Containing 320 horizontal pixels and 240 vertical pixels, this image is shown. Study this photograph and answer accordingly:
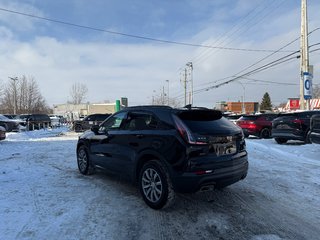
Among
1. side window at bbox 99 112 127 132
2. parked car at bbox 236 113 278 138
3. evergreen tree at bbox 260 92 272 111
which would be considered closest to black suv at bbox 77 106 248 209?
side window at bbox 99 112 127 132

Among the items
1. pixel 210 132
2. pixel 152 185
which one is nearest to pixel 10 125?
pixel 152 185

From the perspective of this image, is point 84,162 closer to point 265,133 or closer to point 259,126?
point 259,126

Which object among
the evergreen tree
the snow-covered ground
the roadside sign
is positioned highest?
the evergreen tree

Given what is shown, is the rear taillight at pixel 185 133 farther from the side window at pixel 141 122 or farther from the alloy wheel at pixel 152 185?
the alloy wheel at pixel 152 185

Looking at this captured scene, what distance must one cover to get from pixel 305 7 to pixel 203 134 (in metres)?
19.9

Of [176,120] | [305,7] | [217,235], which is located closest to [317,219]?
[217,235]

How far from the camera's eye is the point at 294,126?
45.5 feet

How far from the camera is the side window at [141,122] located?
5.57m

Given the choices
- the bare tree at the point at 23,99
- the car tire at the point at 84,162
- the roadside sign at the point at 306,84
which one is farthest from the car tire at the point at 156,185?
the bare tree at the point at 23,99

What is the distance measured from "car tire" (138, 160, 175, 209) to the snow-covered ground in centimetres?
16

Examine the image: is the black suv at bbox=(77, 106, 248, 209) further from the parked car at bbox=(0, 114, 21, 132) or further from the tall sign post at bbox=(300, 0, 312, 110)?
the parked car at bbox=(0, 114, 21, 132)

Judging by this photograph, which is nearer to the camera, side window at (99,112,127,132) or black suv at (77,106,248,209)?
black suv at (77,106,248,209)

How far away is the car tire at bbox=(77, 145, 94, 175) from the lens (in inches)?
305

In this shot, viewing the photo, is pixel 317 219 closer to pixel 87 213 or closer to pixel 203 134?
pixel 203 134
